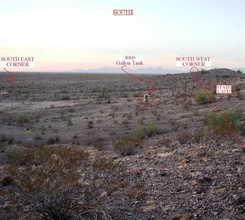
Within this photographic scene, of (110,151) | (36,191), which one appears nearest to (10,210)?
(36,191)

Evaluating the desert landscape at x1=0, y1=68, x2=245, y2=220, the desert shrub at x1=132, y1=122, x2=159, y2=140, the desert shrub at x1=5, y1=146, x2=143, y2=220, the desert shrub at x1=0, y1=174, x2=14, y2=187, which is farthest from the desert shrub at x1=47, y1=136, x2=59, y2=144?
the desert shrub at x1=5, y1=146, x2=143, y2=220

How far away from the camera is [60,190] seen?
27.6 feet

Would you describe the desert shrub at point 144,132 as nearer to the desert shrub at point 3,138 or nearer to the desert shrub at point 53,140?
the desert shrub at point 53,140

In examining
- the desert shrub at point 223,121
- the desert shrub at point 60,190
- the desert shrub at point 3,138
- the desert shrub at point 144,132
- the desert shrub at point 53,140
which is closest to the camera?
the desert shrub at point 60,190

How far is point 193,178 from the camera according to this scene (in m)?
10.3

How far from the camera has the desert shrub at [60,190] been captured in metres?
8.38

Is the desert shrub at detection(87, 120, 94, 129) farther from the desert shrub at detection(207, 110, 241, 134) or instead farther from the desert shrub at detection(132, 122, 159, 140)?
the desert shrub at detection(207, 110, 241, 134)

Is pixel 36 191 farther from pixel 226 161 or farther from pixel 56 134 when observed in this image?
pixel 56 134

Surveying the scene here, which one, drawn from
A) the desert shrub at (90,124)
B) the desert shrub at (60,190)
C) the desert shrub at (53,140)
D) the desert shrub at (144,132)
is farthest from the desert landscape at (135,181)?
the desert shrub at (90,124)

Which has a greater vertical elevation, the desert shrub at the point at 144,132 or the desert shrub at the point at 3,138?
the desert shrub at the point at 144,132

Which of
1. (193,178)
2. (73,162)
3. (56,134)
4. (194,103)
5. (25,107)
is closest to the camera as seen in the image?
(73,162)

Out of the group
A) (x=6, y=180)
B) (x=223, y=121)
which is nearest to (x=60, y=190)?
(x=6, y=180)

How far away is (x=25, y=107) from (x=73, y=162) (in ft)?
115

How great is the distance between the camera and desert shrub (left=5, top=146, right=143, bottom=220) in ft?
27.5
